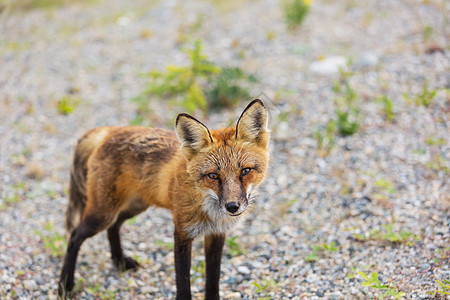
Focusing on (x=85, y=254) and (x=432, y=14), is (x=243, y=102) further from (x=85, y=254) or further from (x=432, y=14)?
(x=432, y=14)

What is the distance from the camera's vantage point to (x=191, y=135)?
3.39m

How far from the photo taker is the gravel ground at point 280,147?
434cm

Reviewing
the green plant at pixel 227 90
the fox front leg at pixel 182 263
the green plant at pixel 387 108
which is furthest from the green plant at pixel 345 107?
the fox front leg at pixel 182 263

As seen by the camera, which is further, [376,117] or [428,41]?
[428,41]

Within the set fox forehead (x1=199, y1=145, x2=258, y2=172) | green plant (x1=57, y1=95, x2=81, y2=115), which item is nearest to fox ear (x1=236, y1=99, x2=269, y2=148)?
fox forehead (x1=199, y1=145, x2=258, y2=172)

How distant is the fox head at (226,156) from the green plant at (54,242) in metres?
2.19

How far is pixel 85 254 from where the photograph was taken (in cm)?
491

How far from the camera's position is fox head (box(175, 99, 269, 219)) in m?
3.26

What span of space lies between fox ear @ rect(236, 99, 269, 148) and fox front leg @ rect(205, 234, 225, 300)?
0.93 meters

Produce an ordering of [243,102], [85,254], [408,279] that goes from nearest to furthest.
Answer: [408,279] → [85,254] → [243,102]

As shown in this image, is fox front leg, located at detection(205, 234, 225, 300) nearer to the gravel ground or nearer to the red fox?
the red fox

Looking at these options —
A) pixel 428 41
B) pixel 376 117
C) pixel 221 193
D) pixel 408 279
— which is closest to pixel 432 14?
pixel 428 41

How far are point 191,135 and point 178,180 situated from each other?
1.52ft

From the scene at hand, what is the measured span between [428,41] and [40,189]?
7.01m
